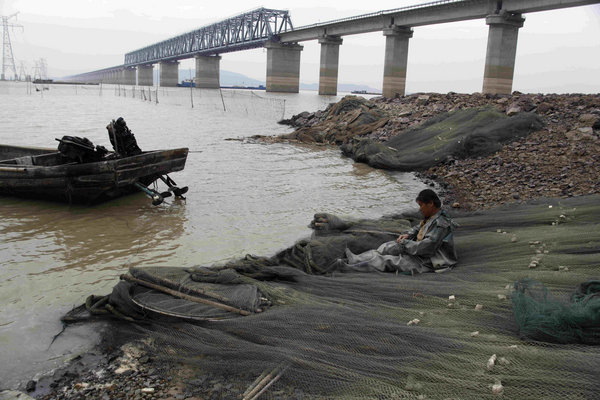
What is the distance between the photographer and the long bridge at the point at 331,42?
130 feet

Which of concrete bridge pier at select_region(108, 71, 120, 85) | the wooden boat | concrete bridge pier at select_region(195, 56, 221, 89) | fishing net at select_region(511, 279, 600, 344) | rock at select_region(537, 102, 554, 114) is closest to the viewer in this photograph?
fishing net at select_region(511, 279, 600, 344)

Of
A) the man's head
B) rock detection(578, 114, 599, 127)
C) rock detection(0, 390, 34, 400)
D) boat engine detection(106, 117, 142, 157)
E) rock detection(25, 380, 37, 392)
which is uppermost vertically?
rock detection(578, 114, 599, 127)

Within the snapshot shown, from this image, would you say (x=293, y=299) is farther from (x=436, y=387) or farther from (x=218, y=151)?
(x=218, y=151)

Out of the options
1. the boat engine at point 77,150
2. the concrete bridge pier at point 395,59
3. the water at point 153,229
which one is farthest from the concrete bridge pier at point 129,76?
the boat engine at point 77,150

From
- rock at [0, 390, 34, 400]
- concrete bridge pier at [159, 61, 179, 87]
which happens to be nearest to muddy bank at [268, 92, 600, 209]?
rock at [0, 390, 34, 400]

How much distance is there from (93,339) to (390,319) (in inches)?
97.8

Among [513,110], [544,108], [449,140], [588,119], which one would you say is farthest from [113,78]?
[588,119]

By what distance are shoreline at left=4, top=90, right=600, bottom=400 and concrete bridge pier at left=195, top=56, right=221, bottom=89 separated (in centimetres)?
9092

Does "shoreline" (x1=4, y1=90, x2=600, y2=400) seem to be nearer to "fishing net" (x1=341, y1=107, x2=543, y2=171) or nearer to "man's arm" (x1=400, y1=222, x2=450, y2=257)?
"fishing net" (x1=341, y1=107, x2=543, y2=171)

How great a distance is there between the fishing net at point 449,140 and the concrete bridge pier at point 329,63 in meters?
57.0

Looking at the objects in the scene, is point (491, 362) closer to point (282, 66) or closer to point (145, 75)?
point (282, 66)

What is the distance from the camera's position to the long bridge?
3950 centimetres

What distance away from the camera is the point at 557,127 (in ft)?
40.6

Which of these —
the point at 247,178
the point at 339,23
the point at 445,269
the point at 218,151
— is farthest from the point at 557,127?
the point at 339,23
